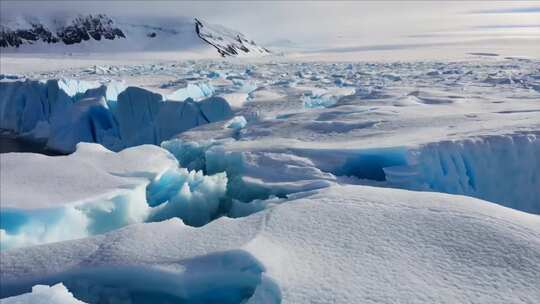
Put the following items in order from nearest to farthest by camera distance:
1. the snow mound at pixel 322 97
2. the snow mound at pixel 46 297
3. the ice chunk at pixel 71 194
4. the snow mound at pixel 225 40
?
the snow mound at pixel 46 297 < the ice chunk at pixel 71 194 < the snow mound at pixel 322 97 < the snow mound at pixel 225 40

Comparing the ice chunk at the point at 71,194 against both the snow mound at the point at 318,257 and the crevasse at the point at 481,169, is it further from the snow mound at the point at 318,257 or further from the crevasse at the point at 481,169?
the crevasse at the point at 481,169

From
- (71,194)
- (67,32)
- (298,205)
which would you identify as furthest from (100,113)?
(67,32)

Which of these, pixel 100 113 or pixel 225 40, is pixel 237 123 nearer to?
pixel 100 113

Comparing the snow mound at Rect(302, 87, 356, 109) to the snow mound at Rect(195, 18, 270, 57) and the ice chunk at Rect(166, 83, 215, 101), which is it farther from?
the snow mound at Rect(195, 18, 270, 57)

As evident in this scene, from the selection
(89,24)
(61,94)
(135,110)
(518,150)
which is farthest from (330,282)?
(89,24)

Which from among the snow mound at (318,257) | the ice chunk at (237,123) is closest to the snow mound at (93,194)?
the snow mound at (318,257)

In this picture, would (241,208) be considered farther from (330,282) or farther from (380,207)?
(330,282)
